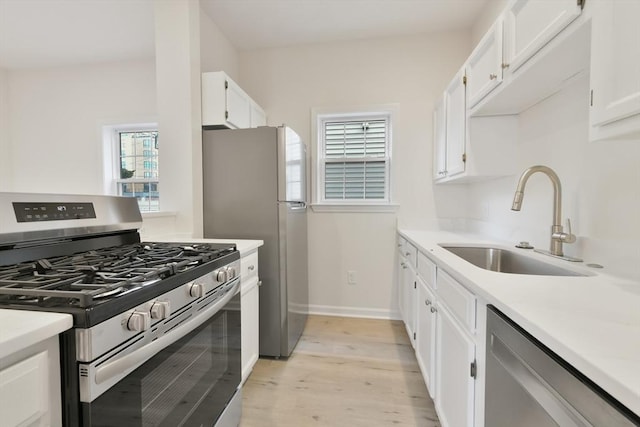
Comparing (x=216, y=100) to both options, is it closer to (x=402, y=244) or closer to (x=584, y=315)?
(x=402, y=244)

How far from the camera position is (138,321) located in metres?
0.77

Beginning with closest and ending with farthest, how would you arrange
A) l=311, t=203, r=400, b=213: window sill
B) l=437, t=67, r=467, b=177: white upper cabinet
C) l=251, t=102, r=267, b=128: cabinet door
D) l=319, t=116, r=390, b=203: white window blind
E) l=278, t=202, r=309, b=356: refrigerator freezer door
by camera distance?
l=437, t=67, r=467, b=177: white upper cabinet < l=278, t=202, r=309, b=356: refrigerator freezer door < l=251, t=102, r=267, b=128: cabinet door < l=311, t=203, r=400, b=213: window sill < l=319, t=116, r=390, b=203: white window blind

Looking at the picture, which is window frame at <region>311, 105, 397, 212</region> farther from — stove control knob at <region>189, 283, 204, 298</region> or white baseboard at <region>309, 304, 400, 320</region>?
stove control knob at <region>189, 283, 204, 298</region>

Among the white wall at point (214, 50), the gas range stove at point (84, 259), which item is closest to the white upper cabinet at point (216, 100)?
the white wall at point (214, 50)

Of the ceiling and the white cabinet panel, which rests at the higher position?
the ceiling

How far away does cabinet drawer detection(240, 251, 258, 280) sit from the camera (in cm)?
168

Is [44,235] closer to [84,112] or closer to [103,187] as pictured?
[103,187]

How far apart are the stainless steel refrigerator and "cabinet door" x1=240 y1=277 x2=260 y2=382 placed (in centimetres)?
27

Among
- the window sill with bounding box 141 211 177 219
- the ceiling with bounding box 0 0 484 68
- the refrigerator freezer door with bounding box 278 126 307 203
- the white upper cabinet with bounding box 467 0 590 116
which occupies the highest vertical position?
the ceiling with bounding box 0 0 484 68

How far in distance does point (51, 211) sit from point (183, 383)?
878mm

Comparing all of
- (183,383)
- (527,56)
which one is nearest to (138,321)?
(183,383)

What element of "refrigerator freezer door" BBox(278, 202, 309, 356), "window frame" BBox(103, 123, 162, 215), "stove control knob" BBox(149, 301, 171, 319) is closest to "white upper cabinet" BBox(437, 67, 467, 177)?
"refrigerator freezer door" BBox(278, 202, 309, 356)

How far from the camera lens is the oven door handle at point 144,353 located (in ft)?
2.26

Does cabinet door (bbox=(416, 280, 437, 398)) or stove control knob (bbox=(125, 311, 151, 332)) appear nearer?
stove control knob (bbox=(125, 311, 151, 332))
